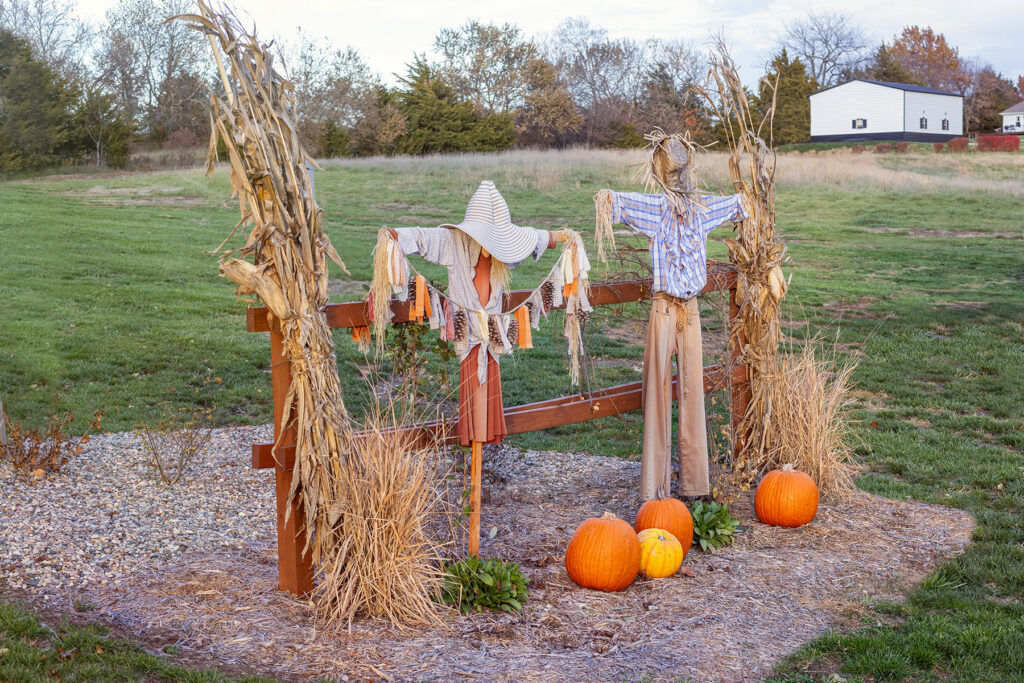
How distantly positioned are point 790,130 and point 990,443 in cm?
3932

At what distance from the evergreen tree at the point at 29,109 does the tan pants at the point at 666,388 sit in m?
25.4

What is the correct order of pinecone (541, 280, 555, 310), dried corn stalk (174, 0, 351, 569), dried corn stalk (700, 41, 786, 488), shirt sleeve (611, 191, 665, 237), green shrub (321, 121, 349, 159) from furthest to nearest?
green shrub (321, 121, 349, 159), dried corn stalk (700, 41, 786, 488), shirt sleeve (611, 191, 665, 237), pinecone (541, 280, 555, 310), dried corn stalk (174, 0, 351, 569)

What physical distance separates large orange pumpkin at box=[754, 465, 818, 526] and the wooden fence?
0.62 meters

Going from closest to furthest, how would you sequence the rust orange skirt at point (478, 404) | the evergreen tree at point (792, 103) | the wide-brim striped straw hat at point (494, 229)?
the wide-brim striped straw hat at point (494, 229)
the rust orange skirt at point (478, 404)
the evergreen tree at point (792, 103)

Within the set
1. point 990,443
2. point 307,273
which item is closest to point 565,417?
point 307,273

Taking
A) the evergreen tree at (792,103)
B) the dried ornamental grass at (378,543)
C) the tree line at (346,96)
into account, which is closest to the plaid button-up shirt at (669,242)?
the dried ornamental grass at (378,543)

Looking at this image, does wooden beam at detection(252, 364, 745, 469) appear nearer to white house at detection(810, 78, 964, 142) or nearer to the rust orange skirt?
the rust orange skirt

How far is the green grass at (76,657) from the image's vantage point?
10.3 feet

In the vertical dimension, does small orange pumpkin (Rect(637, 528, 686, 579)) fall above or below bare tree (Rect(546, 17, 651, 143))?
below

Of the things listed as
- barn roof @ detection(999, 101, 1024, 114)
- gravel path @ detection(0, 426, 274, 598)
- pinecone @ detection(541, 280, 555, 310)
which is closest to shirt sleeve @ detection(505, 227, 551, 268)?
pinecone @ detection(541, 280, 555, 310)

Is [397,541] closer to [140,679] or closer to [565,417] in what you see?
[140,679]

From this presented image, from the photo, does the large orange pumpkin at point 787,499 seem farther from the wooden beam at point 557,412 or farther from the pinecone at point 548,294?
the pinecone at point 548,294

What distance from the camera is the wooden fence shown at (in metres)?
3.60

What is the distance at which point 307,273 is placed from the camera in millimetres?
3504
